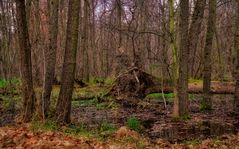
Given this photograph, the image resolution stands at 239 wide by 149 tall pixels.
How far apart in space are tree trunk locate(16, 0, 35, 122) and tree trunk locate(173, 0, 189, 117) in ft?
16.8

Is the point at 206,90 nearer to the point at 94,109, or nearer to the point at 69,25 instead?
the point at 94,109

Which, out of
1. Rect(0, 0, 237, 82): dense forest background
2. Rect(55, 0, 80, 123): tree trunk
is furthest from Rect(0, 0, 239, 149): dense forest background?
Rect(0, 0, 237, 82): dense forest background

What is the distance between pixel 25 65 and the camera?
11.7 meters

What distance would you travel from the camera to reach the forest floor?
8568mm

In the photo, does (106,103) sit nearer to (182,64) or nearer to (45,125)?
(182,64)

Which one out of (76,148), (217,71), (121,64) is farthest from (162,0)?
(76,148)

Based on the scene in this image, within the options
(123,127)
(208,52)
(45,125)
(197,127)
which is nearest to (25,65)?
(45,125)

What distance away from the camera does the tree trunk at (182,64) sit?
13453 millimetres

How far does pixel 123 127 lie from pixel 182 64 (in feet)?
14.5

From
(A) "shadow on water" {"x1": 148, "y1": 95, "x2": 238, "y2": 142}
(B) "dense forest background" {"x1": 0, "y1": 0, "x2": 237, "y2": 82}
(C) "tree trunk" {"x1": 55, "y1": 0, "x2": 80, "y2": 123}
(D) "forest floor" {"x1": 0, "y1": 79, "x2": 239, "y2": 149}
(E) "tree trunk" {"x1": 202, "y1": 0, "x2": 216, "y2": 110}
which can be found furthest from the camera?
(B) "dense forest background" {"x1": 0, "y1": 0, "x2": 237, "y2": 82}

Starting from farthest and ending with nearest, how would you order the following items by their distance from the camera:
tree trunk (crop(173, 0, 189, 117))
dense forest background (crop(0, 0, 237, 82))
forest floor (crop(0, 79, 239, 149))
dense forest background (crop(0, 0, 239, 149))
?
dense forest background (crop(0, 0, 237, 82)), tree trunk (crop(173, 0, 189, 117)), dense forest background (crop(0, 0, 239, 149)), forest floor (crop(0, 79, 239, 149))

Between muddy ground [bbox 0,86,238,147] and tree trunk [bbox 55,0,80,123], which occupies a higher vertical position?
tree trunk [bbox 55,0,80,123]

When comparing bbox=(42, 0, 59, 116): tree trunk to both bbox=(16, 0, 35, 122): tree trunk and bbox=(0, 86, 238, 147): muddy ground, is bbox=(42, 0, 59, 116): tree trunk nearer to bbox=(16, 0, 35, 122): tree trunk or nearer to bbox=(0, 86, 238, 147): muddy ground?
bbox=(16, 0, 35, 122): tree trunk

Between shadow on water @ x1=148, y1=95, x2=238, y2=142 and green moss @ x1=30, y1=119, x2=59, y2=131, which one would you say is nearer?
green moss @ x1=30, y1=119, x2=59, y2=131
